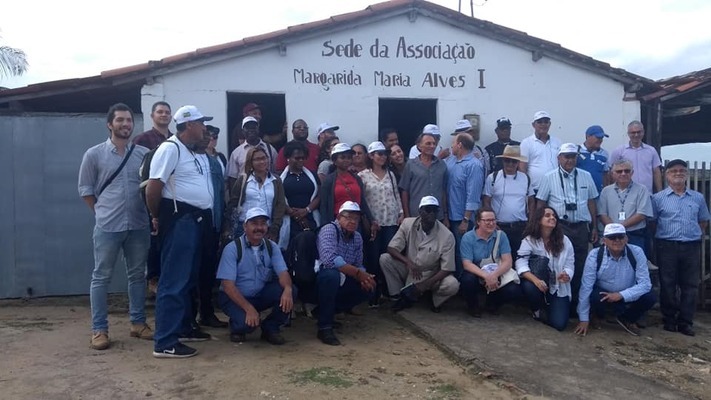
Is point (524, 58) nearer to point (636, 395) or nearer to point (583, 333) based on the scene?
point (583, 333)

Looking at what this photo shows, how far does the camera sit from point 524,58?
890 cm

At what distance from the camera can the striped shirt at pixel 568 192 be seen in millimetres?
7051

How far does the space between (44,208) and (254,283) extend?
3738 millimetres

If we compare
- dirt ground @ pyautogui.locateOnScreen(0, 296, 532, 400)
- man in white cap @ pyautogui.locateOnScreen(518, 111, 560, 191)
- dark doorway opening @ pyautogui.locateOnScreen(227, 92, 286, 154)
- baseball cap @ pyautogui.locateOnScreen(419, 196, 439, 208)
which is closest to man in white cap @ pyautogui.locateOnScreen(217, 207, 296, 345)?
dirt ground @ pyautogui.locateOnScreen(0, 296, 532, 400)

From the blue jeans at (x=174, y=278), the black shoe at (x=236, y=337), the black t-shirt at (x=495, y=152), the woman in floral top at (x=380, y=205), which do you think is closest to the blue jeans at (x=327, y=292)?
the black shoe at (x=236, y=337)

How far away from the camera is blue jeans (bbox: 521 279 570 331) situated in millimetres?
6598

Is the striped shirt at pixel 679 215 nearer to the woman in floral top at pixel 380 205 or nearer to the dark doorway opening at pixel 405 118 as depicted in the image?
the woman in floral top at pixel 380 205

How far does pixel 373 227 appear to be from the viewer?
22.8ft

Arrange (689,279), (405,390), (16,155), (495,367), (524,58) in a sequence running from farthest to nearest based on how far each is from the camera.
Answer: (524,58), (16,155), (689,279), (495,367), (405,390)

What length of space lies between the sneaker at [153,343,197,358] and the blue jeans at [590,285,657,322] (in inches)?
163

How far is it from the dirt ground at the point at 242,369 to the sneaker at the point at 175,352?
0.06 meters

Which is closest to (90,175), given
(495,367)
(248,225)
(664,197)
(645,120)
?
(248,225)

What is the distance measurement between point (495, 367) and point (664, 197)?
3.45 metres

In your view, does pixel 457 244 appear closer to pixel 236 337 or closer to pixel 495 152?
pixel 495 152
